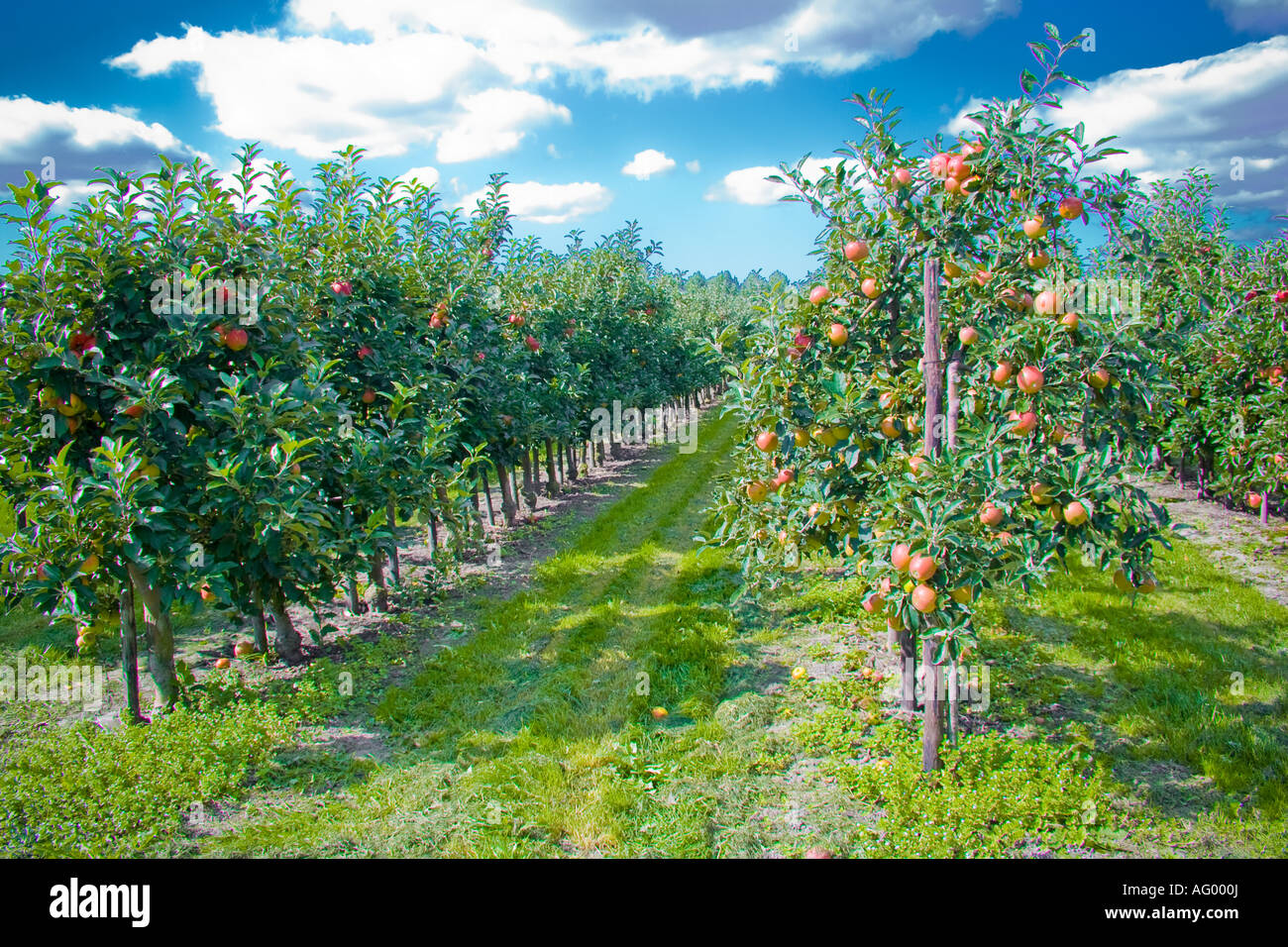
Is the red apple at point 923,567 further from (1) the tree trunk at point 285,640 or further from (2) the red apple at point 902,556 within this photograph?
(1) the tree trunk at point 285,640

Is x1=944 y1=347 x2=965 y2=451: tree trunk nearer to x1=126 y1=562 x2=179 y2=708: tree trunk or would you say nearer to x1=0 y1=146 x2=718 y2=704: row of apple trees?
x1=0 y1=146 x2=718 y2=704: row of apple trees

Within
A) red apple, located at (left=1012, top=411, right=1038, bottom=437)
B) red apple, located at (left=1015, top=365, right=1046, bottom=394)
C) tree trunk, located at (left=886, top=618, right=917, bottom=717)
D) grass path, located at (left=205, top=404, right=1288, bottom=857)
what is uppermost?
red apple, located at (left=1015, top=365, right=1046, bottom=394)

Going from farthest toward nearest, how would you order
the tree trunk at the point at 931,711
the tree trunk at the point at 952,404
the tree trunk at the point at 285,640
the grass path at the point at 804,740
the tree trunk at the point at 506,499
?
the tree trunk at the point at 506,499, the tree trunk at the point at 285,640, the tree trunk at the point at 931,711, the tree trunk at the point at 952,404, the grass path at the point at 804,740

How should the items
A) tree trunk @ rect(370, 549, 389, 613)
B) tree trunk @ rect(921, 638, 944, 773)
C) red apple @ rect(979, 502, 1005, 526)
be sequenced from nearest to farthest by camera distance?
red apple @ rect(979, 502, 1005, 526), tree trunk @ rect(921, 638, 944, 773), tree trunk @ rect(370, 549, 389, 613)

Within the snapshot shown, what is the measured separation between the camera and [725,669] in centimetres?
657

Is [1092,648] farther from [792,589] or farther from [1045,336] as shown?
[1045,336]

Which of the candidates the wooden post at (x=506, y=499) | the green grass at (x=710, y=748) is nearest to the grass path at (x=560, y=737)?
the green grass at (x=710, y=748)

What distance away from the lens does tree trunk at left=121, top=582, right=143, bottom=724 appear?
223 inches

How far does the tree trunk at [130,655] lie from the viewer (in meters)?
5.67

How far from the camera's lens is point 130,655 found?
575 cm

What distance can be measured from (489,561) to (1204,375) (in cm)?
1093

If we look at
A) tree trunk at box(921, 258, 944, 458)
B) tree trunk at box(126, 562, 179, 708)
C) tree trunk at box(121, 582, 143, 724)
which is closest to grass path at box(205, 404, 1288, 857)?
tree trunk at box(126, 562, 179, 708)

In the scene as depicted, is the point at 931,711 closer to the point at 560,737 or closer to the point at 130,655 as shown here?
the point at 560,737
